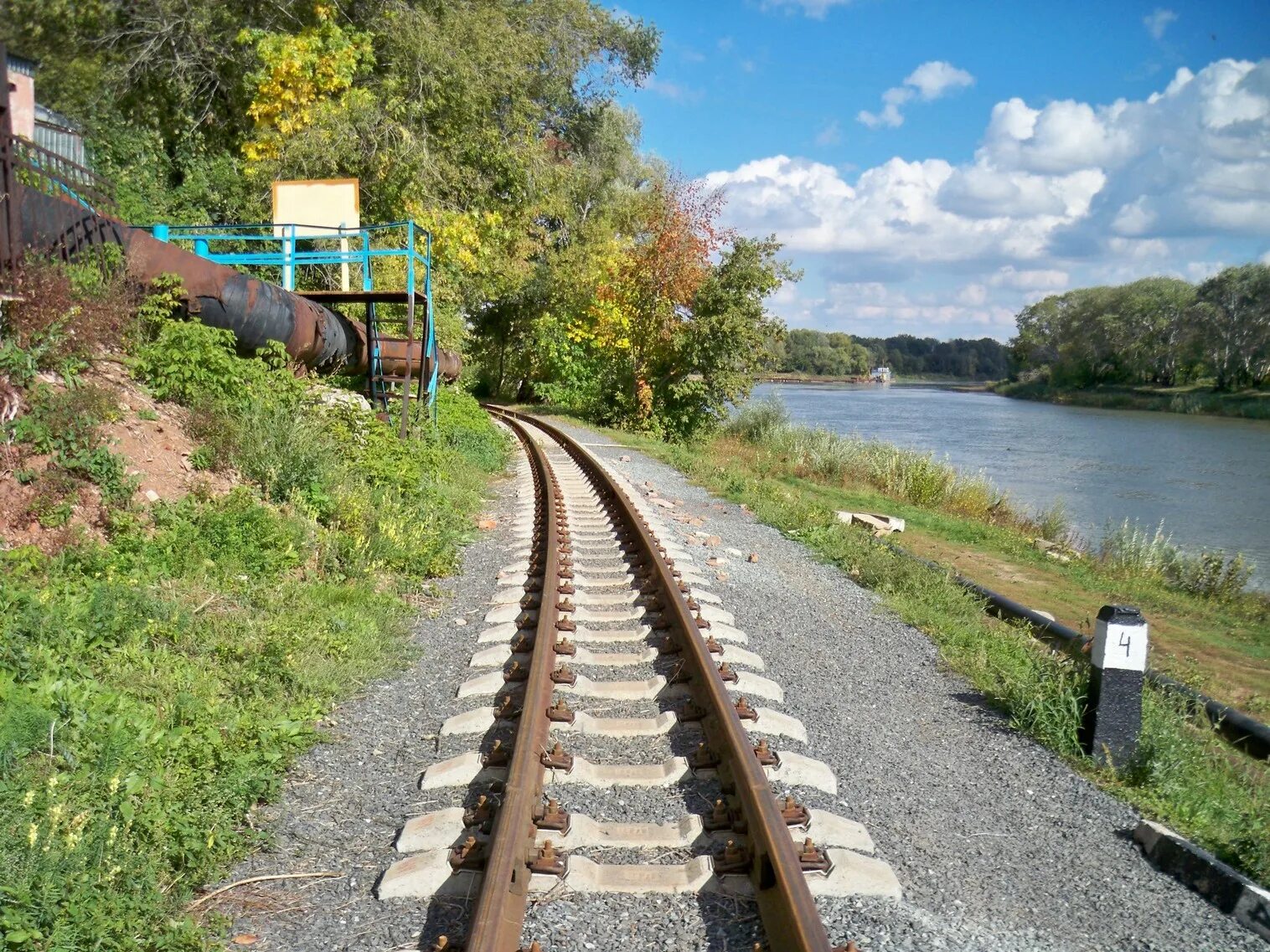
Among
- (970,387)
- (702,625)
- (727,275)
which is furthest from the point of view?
(970,387)

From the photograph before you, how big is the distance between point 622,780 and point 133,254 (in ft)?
22.1

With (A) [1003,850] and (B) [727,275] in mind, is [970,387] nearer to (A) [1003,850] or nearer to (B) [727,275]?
(B) [727,275]

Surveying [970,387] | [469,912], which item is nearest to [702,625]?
[469,912]

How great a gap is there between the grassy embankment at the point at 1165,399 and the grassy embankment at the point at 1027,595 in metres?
40.6

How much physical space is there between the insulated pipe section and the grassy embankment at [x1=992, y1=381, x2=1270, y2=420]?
176ft

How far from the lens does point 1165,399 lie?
65375 millimetres

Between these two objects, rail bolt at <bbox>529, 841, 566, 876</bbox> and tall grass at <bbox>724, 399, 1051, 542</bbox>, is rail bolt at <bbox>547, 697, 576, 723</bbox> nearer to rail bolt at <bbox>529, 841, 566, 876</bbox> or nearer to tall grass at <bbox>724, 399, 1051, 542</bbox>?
rail bolt at <bbox>529, 841, 566, 876</bbox>

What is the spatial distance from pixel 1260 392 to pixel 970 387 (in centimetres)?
6603

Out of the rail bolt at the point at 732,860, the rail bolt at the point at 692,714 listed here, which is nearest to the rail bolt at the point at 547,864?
the rail bolt at the point at 732,860

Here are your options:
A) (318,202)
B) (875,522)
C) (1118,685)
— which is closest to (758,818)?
(1118,685)

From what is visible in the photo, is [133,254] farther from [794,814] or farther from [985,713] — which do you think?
[985,713]

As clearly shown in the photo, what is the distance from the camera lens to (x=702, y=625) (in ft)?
20.6

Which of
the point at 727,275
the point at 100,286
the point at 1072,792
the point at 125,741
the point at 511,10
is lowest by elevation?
the point at 1072,792

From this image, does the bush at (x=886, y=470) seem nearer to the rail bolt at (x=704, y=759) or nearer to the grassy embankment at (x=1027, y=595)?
the grassy embankment at (x=1027, y=595)
